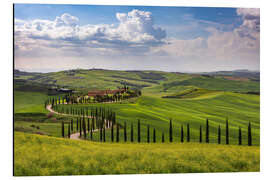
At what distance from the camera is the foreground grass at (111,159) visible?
8953 millimetres

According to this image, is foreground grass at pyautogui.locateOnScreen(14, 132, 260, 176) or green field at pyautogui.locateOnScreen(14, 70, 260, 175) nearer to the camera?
foreground grass at pyautogui.locateOnScreen(14, 132, 260, 176)

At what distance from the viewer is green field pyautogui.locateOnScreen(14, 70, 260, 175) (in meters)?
9.09

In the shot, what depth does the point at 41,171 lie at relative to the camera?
8789 mm

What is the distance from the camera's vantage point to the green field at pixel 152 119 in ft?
29.8

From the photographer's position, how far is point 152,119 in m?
10.9

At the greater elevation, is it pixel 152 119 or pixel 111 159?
pixel 152 119

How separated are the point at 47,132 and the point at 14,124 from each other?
126 centimetres

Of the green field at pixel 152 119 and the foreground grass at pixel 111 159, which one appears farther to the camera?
the green field at pixel 152 119

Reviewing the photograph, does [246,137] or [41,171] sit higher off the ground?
[246,137]

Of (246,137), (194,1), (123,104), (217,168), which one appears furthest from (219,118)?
(194,1)

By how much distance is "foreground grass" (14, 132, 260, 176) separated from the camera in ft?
29.4

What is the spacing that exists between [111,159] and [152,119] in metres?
2.75
